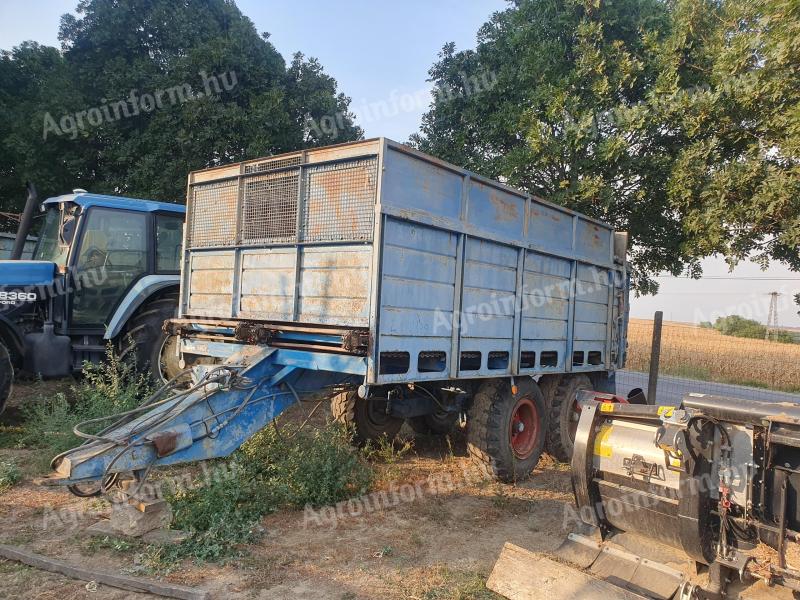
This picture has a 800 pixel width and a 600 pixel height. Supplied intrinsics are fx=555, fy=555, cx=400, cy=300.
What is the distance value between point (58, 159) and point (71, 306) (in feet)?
19.3

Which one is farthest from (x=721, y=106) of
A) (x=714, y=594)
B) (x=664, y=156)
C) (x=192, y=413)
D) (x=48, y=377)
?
(x=48, y=377)

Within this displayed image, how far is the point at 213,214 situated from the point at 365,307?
7.14 feet

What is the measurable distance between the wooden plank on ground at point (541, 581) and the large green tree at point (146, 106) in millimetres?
8911

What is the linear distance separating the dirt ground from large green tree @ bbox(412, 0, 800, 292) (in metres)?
4.24

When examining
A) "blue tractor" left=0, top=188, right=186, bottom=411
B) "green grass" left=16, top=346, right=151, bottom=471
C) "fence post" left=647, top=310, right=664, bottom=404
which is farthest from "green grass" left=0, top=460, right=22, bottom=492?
"fence post" left=647, top=310, right=664, bottom=404

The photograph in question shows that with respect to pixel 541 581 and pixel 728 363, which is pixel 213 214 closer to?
pixel 541 581

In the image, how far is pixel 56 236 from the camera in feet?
22.4

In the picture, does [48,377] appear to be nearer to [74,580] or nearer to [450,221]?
[74,580]

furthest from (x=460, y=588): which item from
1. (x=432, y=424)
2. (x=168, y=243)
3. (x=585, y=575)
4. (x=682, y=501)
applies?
(x=168, y=243)

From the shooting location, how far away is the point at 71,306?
643cm

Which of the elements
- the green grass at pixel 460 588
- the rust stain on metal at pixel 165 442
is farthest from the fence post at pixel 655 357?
the rust stain on metal at pixel 165 442

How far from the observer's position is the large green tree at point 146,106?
10359 millimetres

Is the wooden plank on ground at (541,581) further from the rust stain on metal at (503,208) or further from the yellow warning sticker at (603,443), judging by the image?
the rust stain on metal at (503,208)

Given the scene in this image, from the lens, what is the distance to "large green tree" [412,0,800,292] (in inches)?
259
